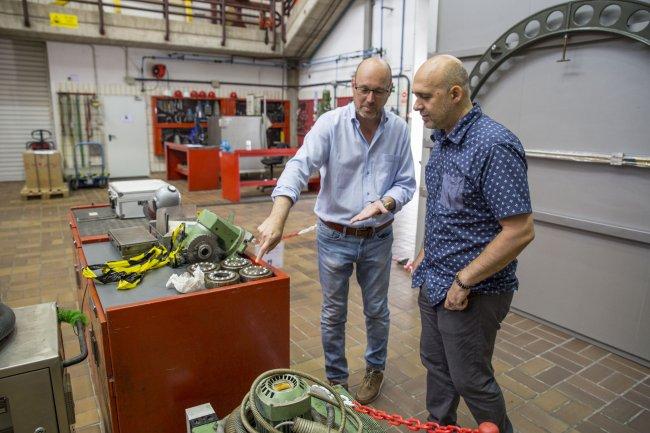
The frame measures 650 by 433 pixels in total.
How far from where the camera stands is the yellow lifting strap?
68.5 inches

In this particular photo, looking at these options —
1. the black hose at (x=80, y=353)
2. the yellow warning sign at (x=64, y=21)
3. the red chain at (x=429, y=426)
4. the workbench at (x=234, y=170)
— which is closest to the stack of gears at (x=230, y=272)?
the black hose at (x=80, y=353)

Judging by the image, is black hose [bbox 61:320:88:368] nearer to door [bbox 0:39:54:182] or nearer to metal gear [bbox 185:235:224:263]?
metal gear [bbox 185:235:224:263]

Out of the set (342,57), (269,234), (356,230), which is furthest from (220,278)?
(342,57)

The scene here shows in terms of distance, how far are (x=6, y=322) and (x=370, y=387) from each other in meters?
1.74

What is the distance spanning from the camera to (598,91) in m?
2.82

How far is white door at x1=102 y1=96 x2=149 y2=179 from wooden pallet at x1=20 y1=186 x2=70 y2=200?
2288 millimetres

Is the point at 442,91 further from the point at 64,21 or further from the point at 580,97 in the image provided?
the point at 64,21

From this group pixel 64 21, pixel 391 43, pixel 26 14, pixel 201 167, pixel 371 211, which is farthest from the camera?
pixel 391 43

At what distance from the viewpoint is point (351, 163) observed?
2.14 meters

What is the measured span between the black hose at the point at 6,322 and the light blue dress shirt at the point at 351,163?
121cm

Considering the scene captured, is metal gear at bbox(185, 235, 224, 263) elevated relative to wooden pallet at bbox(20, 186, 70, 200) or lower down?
elevated

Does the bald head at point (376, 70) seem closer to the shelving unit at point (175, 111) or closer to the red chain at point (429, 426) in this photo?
the red chain at point (429, 426)

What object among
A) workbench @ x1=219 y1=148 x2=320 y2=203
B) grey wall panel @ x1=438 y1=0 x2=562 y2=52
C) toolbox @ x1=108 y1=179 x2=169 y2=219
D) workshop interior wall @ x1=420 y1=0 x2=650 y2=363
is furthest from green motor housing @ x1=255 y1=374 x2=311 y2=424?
workbench @ x1=219 y1=148 x2=320 y2=203

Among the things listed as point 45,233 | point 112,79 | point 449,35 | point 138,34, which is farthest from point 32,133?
point 449,35
